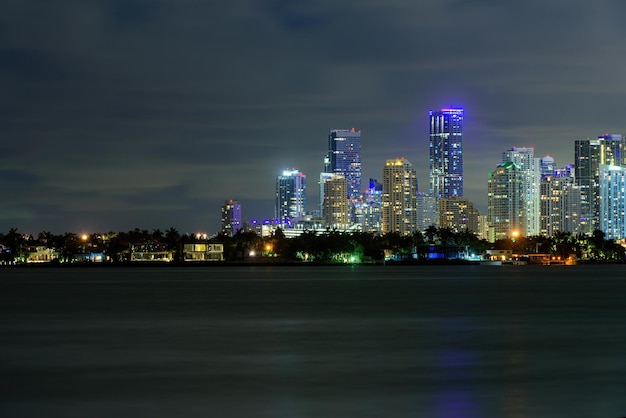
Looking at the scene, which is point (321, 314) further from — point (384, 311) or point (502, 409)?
point (502, 409)

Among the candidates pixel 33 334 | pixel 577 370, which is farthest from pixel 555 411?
pixel 33 334

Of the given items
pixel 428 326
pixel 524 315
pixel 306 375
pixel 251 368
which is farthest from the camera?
Answer: pixel 524 315

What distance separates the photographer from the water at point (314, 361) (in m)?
25.9

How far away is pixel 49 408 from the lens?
2561 centimetres

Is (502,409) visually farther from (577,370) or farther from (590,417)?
(577,370)

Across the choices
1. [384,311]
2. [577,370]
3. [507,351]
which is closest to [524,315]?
[384,311]

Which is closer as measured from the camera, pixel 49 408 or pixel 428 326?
pixel 49 408

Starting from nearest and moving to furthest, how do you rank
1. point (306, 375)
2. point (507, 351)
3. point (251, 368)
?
point (306, 375) < point (251, 368) < point (507, 351)

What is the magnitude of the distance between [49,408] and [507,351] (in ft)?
68.1

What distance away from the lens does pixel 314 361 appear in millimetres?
36250

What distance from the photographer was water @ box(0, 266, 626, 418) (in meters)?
25.9

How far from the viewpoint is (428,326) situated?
177 feet

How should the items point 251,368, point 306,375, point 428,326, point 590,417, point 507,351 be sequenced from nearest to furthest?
point 590,417 < point 306,375 < point 251,368 < point 507,351 < point 428,326

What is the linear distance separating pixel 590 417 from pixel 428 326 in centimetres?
2958
